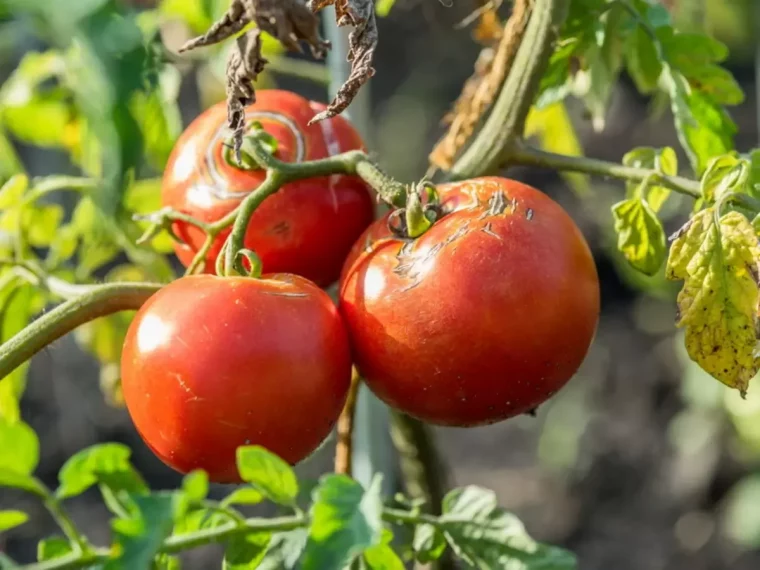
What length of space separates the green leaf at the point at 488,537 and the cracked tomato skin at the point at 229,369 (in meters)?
0.16

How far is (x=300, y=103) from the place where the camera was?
85 cm

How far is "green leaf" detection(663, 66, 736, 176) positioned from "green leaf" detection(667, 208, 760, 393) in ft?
0.50

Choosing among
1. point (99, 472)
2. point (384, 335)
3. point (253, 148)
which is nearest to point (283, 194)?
point (253, 148)

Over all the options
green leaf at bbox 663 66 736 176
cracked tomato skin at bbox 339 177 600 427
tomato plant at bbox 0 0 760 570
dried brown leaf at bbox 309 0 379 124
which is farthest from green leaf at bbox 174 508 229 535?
green leaf at bbox 663 66 736 176

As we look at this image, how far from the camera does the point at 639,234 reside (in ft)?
2.56

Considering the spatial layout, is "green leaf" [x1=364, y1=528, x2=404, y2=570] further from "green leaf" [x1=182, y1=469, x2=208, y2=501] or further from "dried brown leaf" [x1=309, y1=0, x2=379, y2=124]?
"dried brown leaf" [x1=309, y1=0, x2=379, y2=124]

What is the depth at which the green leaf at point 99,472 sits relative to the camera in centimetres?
61

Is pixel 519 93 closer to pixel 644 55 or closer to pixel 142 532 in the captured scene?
pixel 644 55

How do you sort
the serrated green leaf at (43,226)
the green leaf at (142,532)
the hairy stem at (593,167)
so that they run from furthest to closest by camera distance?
the serrated green leaf at (43,226) → the hairy stem at (593,167) → the green leaf at (142,532)

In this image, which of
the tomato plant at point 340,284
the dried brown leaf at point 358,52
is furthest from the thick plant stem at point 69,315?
the dried brown leaf at point 358,52

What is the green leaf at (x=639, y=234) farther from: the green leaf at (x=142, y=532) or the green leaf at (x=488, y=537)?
the green leaf at (x=142, y=532)

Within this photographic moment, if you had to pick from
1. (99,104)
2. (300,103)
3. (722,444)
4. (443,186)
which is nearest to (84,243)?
(300,103)

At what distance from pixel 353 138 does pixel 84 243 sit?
1.44ft

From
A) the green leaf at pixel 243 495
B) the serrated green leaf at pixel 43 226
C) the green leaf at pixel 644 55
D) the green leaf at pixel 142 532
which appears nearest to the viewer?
the green leaf at pixel 142 532
